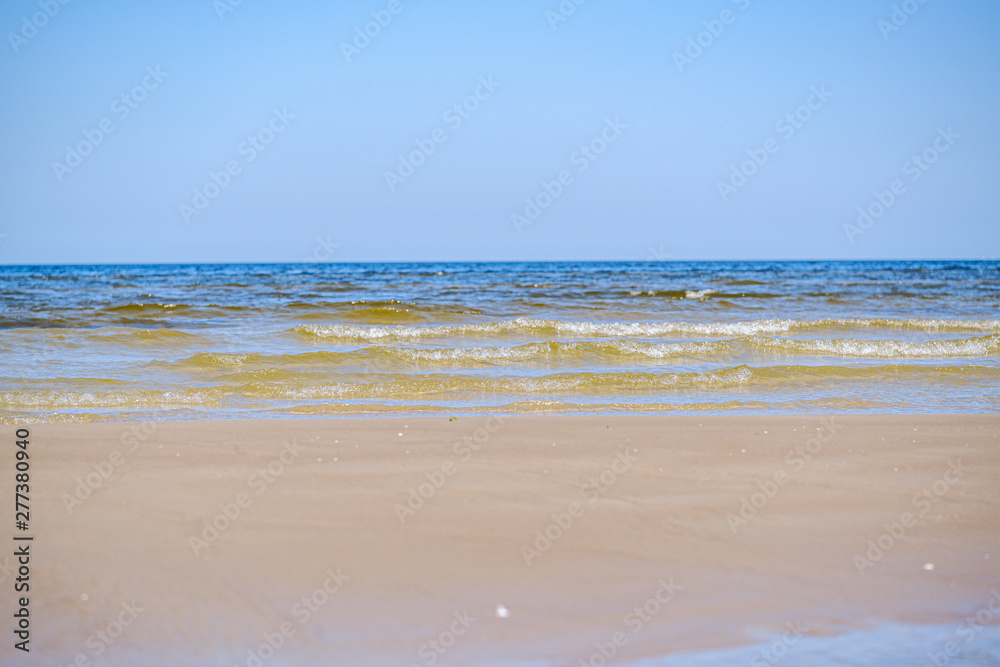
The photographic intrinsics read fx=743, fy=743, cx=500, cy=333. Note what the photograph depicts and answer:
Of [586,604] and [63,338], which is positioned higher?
[63,338]

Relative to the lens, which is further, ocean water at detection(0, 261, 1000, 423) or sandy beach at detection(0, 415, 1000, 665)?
ocean water at detection(0, 261, 1000, 423)

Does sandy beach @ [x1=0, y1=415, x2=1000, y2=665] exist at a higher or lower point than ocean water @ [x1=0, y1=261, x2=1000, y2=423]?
lower

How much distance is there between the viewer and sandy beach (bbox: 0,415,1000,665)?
9.92ft

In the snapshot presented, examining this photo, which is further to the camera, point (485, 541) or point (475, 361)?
point (475, 361)

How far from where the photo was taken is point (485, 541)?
3910mm

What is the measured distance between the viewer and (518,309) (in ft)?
66.3

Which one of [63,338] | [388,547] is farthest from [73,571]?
[63,338]

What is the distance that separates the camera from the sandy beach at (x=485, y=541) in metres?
3.02

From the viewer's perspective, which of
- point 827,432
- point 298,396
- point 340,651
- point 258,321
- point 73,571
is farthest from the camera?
point 258,321

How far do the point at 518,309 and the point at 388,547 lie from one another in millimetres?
16517

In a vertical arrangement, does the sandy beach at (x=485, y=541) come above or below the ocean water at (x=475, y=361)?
below

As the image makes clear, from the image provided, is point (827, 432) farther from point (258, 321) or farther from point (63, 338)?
point (258, 321)

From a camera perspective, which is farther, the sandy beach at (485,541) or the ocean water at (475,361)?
the ocean water at (475,361)

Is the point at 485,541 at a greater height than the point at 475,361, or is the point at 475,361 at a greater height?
the point at 475,361
